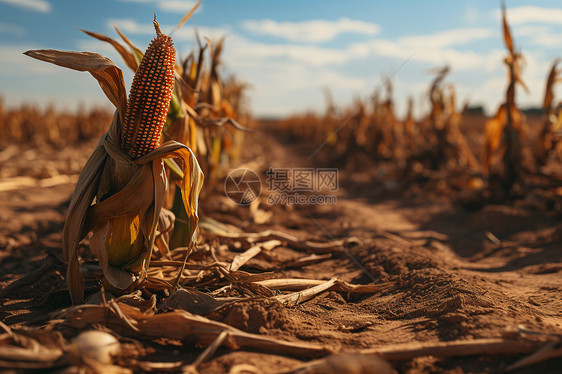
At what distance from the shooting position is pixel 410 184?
29.5 feet

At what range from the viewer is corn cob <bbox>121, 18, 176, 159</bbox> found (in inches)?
80.7

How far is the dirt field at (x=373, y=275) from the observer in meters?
1.77

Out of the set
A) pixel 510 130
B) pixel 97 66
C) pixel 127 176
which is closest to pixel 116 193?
pixel 127 176

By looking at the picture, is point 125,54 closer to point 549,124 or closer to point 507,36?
point 507,36

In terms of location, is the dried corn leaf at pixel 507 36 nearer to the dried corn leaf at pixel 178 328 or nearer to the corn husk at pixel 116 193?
the corn husk at pixel 116 193

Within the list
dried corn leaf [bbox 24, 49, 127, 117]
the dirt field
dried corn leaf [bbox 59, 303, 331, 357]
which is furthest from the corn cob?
the dirt field

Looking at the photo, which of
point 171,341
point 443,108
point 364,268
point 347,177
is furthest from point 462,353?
point 347,177

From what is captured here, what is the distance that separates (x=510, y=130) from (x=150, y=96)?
241 inches

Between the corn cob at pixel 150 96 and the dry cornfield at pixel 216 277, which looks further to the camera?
the corn cob at pixel 150 96

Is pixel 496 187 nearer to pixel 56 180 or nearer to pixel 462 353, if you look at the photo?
pixel 462 353

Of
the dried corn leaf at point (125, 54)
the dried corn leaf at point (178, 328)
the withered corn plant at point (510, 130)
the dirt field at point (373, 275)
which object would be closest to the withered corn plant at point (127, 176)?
the dried corn leaf at point (178, 328)

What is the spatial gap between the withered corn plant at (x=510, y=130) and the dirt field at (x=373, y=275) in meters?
0.44

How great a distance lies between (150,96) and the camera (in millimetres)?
2061

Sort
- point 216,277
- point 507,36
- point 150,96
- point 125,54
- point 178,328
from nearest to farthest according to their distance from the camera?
point 178,328 → point 150,96 → point 216,277 → point 125,54 → point 507,36
